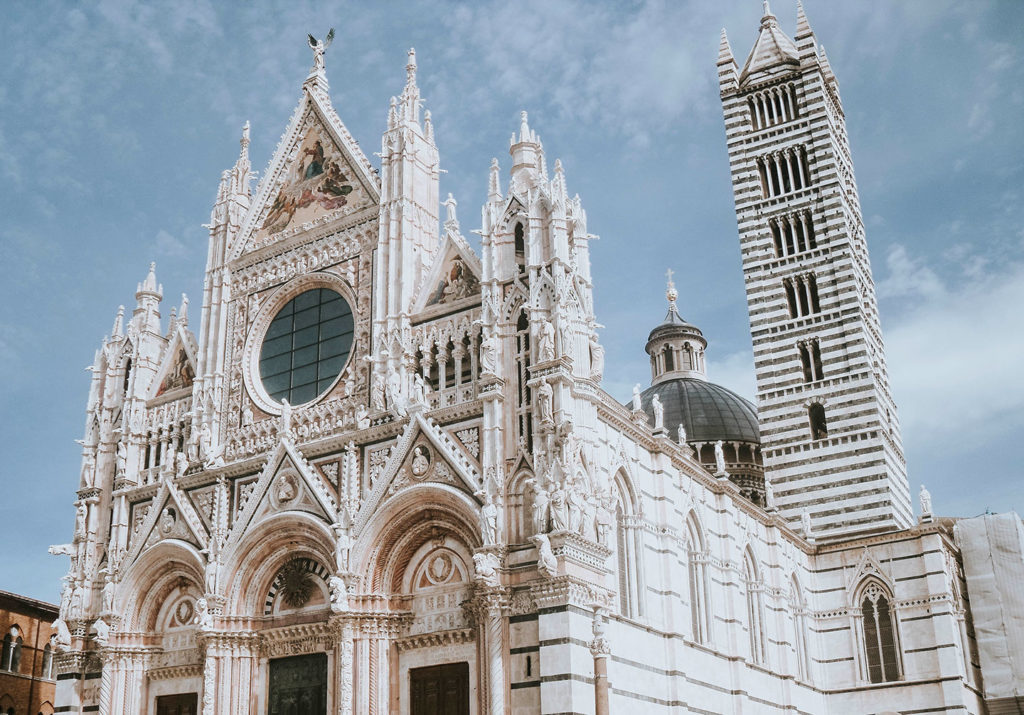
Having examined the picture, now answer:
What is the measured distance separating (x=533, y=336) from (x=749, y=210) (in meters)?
19.5

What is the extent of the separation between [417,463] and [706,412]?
954 inches

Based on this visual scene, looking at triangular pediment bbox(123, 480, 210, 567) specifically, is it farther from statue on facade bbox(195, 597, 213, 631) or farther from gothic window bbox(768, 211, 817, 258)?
gothic window bbox(768, 211, 817, 258)

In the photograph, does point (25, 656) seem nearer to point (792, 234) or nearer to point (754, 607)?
point (754, 607)

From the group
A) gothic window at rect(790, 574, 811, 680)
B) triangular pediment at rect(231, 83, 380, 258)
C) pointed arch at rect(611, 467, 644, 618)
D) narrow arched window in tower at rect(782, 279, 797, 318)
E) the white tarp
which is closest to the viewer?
pointed arch at rect(611, 467, 644, 618)

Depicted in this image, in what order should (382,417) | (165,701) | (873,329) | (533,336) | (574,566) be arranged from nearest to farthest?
(574,566), (533,336), (382,417), (165,701), (873,329)

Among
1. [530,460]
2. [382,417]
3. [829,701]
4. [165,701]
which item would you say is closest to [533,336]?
[530,460]

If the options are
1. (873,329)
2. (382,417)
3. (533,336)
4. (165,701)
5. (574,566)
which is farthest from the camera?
(873,329)

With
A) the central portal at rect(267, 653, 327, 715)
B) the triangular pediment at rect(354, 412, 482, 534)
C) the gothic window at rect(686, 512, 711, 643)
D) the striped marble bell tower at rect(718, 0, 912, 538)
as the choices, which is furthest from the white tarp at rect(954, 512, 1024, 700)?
the central portal at rect(267, 653, 327, 715)

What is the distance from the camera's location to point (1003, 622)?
34000 millimetres

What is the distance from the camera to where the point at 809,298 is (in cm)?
3769

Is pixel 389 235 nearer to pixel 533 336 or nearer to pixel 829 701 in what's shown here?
pixel 533 336

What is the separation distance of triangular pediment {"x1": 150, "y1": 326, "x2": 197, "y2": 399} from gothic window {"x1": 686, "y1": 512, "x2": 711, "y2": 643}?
12815mm

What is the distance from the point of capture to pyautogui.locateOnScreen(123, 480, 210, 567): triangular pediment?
25750mm

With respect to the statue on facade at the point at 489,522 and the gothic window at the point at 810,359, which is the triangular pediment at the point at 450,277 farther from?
the gothic window at the point at 810,359
